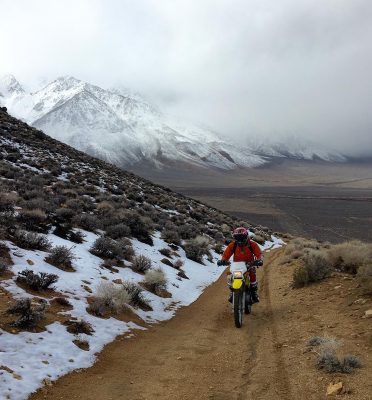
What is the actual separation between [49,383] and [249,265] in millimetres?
5783

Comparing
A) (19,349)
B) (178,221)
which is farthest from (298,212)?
(19,349)

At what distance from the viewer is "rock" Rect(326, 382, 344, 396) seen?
6.00 meters

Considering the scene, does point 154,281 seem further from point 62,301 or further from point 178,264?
point 178,264

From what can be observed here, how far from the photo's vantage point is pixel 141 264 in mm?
14164

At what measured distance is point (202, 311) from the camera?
12117 millimetres

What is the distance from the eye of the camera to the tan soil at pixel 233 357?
6.33m

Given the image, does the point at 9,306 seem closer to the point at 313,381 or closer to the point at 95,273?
the point at 95,273

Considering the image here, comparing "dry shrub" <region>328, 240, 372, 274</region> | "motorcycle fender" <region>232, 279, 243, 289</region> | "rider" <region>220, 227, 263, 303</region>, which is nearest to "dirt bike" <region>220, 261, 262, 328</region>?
"motorcycle fender" <region>232, 279, 243, 289</region>

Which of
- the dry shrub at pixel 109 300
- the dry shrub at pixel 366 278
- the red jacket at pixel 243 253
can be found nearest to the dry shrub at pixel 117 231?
the dry shrub at pixel 109 300

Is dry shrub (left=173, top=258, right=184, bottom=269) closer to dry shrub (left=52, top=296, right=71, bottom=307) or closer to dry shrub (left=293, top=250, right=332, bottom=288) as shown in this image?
dry shrub (left=293, top=250, right=332, bottom=288)

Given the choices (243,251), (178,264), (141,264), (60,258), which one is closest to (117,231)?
(178,264)

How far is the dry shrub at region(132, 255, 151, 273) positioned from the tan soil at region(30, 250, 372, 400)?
98.9 inches

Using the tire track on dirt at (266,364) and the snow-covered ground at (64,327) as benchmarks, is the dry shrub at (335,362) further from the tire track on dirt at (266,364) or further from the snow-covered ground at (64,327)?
the snow-covered ground at (64,327)

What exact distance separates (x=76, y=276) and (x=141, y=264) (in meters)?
3.11
